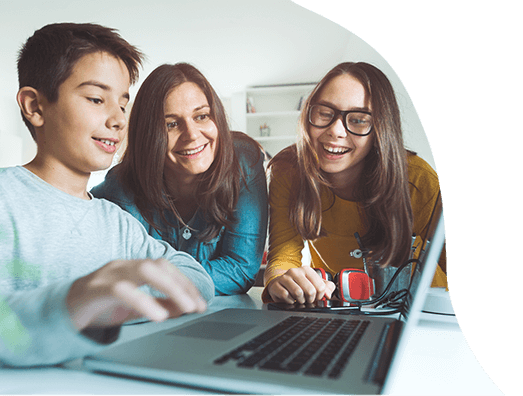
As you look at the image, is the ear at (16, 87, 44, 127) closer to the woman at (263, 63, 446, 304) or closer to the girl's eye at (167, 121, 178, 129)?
the girl's eye at (167, 121, 178, 129)

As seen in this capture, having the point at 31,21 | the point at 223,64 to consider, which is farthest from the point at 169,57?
the point at 31,21

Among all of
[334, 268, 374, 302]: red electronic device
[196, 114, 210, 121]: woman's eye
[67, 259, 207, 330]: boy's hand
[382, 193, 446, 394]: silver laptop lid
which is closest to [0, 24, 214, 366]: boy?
[67, 259, 207, 330]: boy's hand

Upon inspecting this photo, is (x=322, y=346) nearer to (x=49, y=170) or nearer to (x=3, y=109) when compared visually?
(x=49, y=170)

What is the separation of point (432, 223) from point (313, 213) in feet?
0.66

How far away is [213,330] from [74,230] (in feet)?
0.80

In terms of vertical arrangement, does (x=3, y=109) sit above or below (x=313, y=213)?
above

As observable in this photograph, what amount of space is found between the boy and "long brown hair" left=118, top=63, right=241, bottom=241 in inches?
1.0

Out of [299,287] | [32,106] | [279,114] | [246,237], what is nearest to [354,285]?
[299,287]

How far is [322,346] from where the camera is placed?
518 millimetres

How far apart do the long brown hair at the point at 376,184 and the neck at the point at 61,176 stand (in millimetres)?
328

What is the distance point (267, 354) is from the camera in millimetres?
488

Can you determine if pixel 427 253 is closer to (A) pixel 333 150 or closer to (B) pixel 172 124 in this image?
(A) pixel 333 150

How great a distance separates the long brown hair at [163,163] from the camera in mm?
673

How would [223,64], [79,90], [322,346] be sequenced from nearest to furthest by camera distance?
[322,346] < [79,90] < [223,64]
